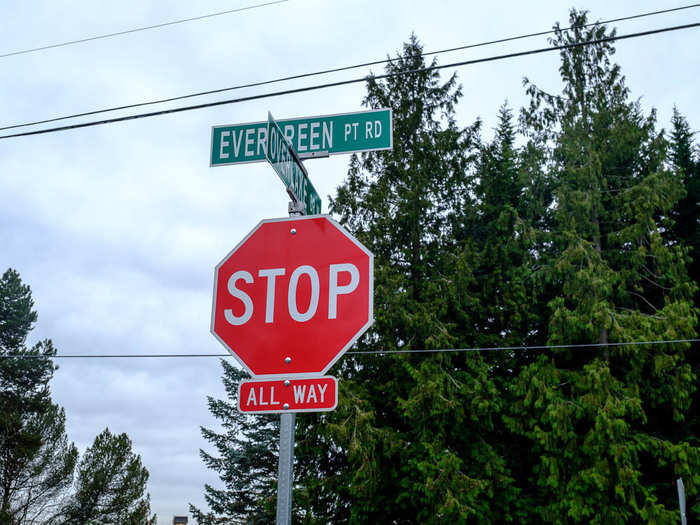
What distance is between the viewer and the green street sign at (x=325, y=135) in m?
4.18

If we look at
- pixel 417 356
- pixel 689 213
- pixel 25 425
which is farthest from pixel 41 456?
pixel 689 213

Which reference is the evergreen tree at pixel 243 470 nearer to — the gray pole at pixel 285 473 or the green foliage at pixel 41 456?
the green foliage at pixel 41 456

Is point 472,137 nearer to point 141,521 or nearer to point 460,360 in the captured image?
point 460,360

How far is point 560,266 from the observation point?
61.1 ft

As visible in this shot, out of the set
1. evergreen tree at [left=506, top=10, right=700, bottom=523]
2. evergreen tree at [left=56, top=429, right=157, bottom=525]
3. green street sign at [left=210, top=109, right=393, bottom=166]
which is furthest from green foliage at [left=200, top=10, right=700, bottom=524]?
evergreen tree at [left=56, top=429, right=157, bottom=525]

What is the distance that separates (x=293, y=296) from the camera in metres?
3.31

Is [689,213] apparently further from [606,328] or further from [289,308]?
[289,308]

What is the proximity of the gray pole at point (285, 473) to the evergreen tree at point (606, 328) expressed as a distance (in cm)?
1512

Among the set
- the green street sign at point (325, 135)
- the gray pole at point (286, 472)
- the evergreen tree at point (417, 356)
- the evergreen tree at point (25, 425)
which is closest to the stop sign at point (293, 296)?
the gray pole at point (286, 472)

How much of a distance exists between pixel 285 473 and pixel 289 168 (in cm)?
160

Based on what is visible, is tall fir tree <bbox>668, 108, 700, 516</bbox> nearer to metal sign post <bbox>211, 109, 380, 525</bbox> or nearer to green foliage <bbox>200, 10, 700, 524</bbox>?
green foliage <bbox>200, 10, 700, 524</bbox>

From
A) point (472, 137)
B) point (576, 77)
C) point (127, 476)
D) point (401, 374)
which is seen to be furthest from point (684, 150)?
point (127, 476)

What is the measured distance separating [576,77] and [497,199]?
471 cm

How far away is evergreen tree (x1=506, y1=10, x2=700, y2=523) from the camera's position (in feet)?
56.0
